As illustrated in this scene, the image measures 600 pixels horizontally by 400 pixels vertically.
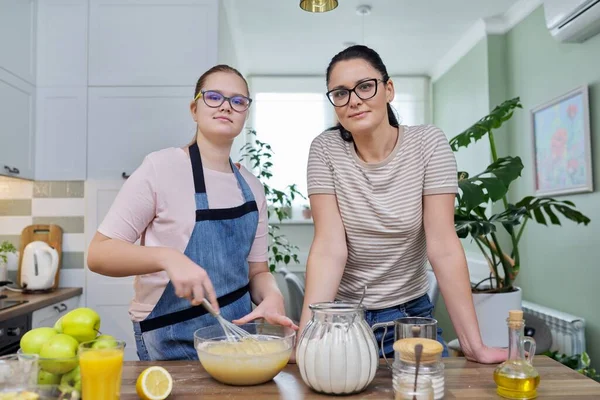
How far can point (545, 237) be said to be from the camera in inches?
137

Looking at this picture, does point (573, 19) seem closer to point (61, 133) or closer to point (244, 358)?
point (244, 358)

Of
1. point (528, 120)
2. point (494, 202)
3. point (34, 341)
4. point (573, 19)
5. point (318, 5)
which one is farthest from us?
point (528, 120)

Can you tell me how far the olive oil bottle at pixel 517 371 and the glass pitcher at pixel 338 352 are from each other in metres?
0.24

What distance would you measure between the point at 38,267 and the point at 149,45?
55.3 inches

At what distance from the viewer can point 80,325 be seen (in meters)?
0.91

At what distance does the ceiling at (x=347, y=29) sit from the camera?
3801mm

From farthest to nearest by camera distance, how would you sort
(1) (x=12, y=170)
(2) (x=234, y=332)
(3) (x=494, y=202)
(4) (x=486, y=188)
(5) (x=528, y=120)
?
(5) (x=528, y=120) → (1) (x=12, y=170) → (3) (x=494, y=202) → (4) (x=486, y=188) → (2) (x=234, y=332)

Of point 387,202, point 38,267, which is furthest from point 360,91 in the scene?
point 38,267

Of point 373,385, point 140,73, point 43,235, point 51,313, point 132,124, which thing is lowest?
point 51,313

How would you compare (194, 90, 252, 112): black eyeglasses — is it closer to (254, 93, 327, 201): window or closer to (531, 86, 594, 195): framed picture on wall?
(531, 86, 594, 195): framed picture on wall

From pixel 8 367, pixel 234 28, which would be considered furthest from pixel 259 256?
pixel 234 28

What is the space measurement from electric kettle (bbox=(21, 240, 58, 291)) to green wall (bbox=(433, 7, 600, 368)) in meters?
3.12

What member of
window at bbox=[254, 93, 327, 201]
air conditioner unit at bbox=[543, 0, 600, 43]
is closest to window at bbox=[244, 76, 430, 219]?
window at bbox=[254, 93, 327, 201]

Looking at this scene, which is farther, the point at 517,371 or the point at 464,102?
the point at 464,102
